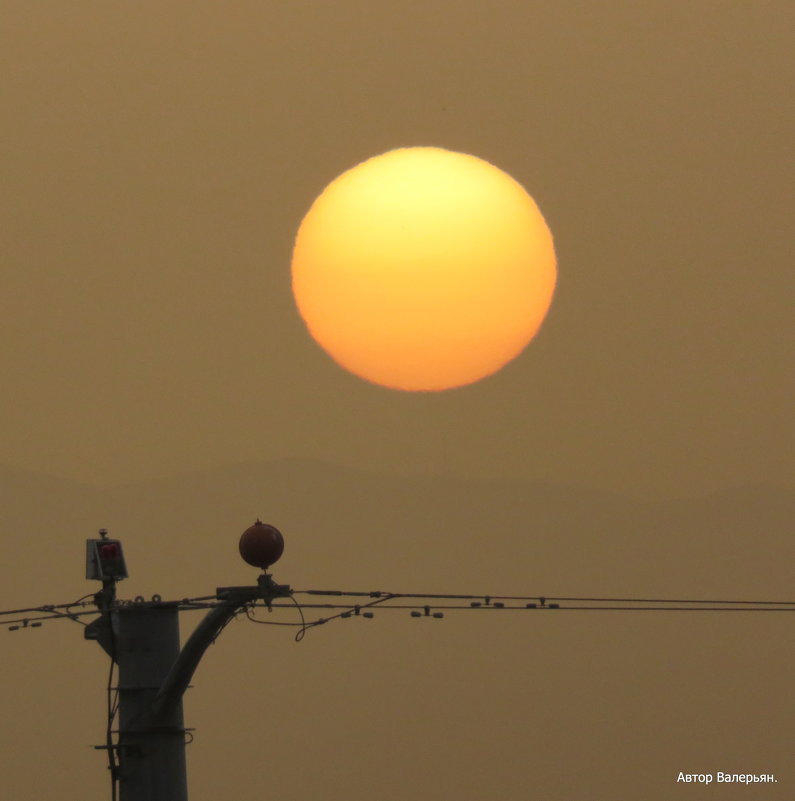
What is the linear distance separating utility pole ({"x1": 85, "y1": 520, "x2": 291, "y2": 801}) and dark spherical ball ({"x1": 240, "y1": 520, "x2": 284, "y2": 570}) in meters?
4.63

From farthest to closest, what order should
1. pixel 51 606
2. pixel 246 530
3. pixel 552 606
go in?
pixel 51 606
pixel 246 530
pixel 552 606

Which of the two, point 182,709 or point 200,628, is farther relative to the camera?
point 182,709

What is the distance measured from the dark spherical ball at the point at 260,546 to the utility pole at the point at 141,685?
15.2 feet

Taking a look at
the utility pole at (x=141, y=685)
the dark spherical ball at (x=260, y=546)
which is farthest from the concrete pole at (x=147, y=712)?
the dark spherical ball at (x=260, y=546)

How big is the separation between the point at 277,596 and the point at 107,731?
310 inches

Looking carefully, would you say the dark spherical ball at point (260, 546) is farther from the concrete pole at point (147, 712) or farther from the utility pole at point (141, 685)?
the concrete pole at point (147, 712)

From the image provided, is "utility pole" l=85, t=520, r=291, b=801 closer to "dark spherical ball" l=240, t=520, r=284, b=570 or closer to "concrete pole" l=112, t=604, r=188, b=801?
"concrete pole" l=112, t=604, r=188, b=801

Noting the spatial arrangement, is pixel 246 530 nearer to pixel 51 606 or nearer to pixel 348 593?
pixel 348 593

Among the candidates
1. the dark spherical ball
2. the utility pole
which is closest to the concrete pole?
the utility pole

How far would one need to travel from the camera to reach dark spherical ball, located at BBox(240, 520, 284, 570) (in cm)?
3538

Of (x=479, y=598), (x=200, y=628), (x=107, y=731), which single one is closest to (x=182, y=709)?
(x=107, y=731)

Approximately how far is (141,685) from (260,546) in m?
7.63

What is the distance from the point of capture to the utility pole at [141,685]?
40.6 meters

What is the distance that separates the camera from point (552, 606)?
110ft
